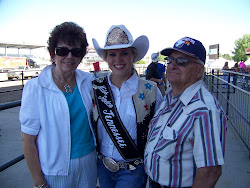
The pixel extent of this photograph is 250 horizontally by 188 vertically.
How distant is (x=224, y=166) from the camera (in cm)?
335

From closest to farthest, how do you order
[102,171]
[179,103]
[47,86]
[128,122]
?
1. [179,103]
2. [47,86]
3. [128,122]
4. [102,171]

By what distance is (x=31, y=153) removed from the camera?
1.53 m

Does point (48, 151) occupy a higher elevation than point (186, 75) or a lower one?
lower

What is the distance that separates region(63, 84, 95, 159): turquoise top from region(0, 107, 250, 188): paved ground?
1.90m

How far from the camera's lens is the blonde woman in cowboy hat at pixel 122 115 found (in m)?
1.79

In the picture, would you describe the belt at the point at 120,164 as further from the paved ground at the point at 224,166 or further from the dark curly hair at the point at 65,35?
the paved ground at the point at 224,166

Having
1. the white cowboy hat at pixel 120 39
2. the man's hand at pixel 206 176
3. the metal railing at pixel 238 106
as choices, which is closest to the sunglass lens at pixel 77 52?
the white cowboy hat at pixel 120 39

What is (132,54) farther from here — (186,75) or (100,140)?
(100,140)

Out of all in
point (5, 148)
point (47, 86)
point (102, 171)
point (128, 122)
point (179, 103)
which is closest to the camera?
A: point (179, 103)

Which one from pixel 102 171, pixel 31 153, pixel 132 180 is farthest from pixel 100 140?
pixel 31 153

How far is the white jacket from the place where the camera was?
1.49 m

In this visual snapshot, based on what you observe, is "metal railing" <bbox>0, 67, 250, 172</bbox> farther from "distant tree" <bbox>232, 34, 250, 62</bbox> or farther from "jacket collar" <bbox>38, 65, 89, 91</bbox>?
"distant tree" <bbox>232, 34, 250, 62</bbox>

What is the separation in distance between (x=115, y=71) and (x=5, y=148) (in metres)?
3.65

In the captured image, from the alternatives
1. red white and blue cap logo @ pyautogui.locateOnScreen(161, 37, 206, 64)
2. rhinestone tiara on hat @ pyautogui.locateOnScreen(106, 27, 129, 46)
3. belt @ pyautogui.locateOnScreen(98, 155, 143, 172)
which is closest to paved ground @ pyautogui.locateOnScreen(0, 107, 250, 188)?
belt @ pyautogui.locateOnScreen(98, 155, 143, 172)
